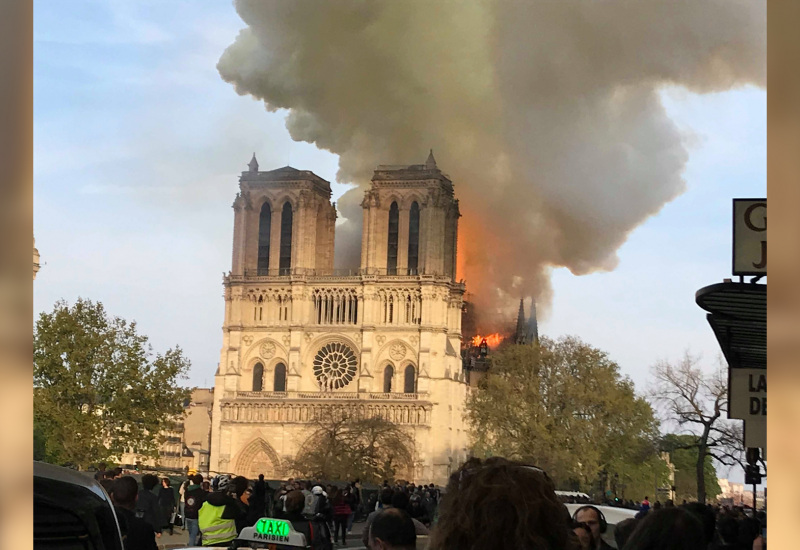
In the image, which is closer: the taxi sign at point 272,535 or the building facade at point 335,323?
the taxi sign at point 272,535

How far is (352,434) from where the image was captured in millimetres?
68625

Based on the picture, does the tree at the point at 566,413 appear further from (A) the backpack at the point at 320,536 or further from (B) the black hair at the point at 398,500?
(A) the backpack at the point at 320,536

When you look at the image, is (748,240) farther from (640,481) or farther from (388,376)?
(388,376)

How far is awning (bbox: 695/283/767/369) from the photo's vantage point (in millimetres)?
6254

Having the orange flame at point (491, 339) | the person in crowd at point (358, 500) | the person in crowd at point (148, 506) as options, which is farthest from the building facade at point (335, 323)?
the person in crowd at point (148, 506)

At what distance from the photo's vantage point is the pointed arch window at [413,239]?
262 ft

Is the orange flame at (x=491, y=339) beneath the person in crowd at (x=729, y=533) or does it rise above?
above

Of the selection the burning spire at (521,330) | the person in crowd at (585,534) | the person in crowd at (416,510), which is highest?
the burning spire at (521,330)

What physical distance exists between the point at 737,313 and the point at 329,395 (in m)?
70.4

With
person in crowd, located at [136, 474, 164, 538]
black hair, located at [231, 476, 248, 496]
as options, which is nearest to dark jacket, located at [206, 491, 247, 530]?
black hair, located at [231, 476, 248, 496]

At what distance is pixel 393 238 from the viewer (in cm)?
8081

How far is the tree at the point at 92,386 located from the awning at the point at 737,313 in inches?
1162

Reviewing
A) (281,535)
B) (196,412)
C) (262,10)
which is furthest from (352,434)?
(281,535)

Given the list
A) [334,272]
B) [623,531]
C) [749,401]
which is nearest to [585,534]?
[623,531]
